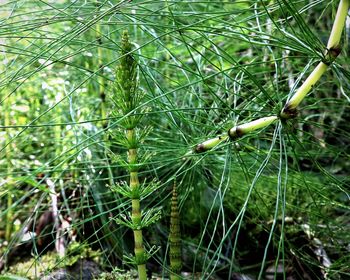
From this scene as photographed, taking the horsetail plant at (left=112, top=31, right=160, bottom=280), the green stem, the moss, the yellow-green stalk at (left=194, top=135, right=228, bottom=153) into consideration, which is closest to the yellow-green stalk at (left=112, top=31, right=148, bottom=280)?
the horsetail plant at (left=112, top=31, right=160, bottom=280)

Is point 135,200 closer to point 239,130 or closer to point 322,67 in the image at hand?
point 239,130

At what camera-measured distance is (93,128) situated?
155 cm

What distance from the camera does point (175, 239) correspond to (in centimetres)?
90

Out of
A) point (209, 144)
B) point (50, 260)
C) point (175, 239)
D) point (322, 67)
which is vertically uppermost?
point (322, 67)

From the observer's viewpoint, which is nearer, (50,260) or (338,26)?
(338,26)

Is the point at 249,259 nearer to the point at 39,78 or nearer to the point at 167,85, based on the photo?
the point at 167,85

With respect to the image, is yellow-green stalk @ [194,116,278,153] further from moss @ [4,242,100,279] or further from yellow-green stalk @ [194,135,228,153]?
moss @ [4,242,100,279]

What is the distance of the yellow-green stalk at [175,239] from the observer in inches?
34.8

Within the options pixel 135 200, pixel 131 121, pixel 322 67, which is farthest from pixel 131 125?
pixel 322 67

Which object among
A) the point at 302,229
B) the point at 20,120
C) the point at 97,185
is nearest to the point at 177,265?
the point at 97,185

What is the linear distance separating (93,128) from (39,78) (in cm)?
31

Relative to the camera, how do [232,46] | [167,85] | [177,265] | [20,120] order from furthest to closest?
[232,46]
[20,120]
[167,85]
[177,265]

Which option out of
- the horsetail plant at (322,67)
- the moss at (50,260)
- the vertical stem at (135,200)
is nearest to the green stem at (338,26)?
the horsetail plant at (322,67)

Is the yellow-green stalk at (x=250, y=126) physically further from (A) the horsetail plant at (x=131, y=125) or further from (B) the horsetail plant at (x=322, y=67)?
(A) the horsetail plant at (x=131, y=125)
